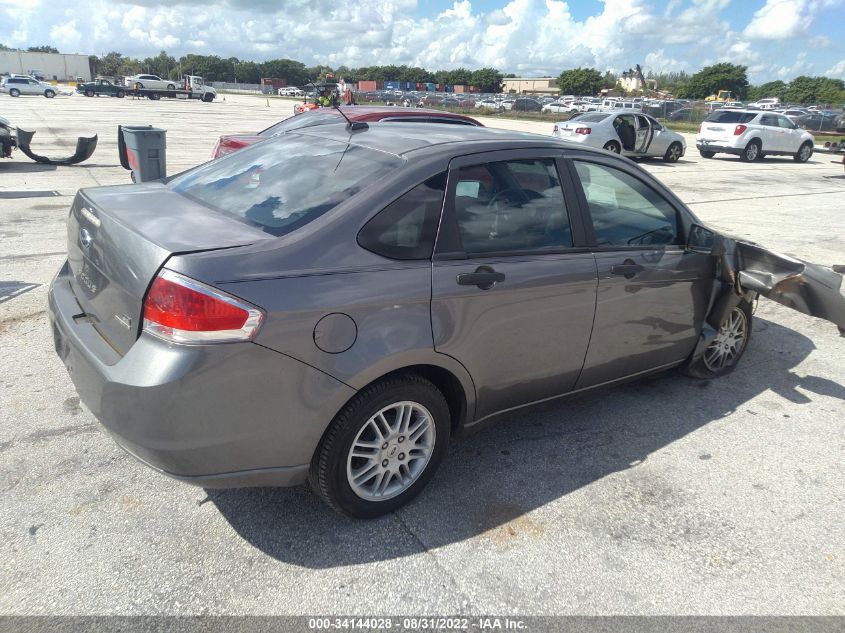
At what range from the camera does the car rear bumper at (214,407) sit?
226cm

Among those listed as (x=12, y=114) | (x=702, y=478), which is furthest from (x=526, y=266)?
(x=12, y=114)

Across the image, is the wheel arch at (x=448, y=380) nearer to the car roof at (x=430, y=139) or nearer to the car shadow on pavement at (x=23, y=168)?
the car roof at (x=430, y=139)

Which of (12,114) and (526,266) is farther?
(12,114)

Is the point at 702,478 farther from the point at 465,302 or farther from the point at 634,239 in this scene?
the point at 465,302

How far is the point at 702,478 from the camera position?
3410 mm

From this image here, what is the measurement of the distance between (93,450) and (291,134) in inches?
82.2

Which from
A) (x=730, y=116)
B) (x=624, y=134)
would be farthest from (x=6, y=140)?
(x=730, y=116)

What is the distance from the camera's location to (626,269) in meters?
3.47

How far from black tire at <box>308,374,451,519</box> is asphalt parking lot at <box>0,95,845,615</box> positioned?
0.40 ft

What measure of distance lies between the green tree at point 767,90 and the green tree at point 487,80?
48207 millimetres

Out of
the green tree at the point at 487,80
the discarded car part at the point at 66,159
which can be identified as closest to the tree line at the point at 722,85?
the green tree at the point at 487,80

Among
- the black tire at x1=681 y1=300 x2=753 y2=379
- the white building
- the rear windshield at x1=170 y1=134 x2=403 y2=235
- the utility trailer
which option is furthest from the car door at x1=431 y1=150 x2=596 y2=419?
the white building

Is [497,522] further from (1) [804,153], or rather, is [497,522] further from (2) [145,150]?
(1) [804,153]

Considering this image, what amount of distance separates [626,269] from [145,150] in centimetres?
726
